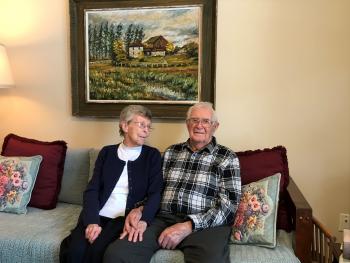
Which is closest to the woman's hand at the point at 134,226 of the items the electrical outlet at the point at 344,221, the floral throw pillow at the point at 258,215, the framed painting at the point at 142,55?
the floral throw pillow at the point at 258,215

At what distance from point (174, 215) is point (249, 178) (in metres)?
0.48

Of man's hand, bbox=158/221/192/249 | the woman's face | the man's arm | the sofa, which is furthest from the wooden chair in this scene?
the woman's face

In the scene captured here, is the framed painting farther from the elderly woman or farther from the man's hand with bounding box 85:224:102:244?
the man's hand with bounding box 85:224:102:244

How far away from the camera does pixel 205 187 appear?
6.33 ft

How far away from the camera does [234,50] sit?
2465 millimetres

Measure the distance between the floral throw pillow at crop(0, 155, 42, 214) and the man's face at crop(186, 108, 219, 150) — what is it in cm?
104

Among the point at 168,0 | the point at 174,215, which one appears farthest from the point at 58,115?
the point at 174,215

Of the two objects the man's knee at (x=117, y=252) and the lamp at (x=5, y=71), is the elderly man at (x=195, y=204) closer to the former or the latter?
the man's knee at (x=117, y=252)

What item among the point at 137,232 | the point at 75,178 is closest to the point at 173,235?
the point at 137,232

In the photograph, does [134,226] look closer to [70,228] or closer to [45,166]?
[70,228]

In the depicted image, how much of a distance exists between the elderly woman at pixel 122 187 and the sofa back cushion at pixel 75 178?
0.41 metres

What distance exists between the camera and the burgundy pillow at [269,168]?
2.01 m

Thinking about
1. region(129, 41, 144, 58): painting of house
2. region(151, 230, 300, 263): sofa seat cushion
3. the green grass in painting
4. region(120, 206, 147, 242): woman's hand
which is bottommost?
region(151, 230, 300, 263): sofa seat cushion

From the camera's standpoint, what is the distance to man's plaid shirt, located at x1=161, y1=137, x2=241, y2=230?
185cm
